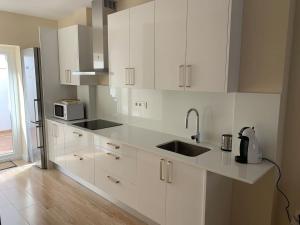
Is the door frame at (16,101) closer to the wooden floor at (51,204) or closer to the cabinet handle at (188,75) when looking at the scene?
the wooden floor at (51,204)

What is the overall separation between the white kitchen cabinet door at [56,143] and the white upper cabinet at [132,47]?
1.30 meters

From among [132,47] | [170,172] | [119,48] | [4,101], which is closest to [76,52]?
[119,48]

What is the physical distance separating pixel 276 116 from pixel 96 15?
254cm

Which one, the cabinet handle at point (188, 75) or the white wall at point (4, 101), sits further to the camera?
the white wall at point (4, 101)

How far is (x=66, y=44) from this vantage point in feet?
11.6

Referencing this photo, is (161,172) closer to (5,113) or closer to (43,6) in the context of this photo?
(43,6)

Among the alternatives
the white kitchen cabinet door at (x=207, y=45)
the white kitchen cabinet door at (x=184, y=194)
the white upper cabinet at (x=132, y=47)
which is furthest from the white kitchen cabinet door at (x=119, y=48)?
the white kitchen cabinet door at (x=184, y=194)

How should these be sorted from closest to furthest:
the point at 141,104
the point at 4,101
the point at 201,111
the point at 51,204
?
the point at 201,111 < the point at 51,204 < the point at 141,104 < the point at 4,101

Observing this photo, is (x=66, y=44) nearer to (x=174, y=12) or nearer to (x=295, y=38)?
(x=174, y=12)

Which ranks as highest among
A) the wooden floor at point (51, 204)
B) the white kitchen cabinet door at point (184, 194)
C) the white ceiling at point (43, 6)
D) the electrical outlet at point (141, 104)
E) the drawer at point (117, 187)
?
the white ceiling at point (43, 6)

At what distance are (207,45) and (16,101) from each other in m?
3.78

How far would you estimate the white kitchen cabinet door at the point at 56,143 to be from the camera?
3447 millimetres

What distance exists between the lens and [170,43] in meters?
2.11

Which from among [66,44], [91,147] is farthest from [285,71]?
[66,44]
